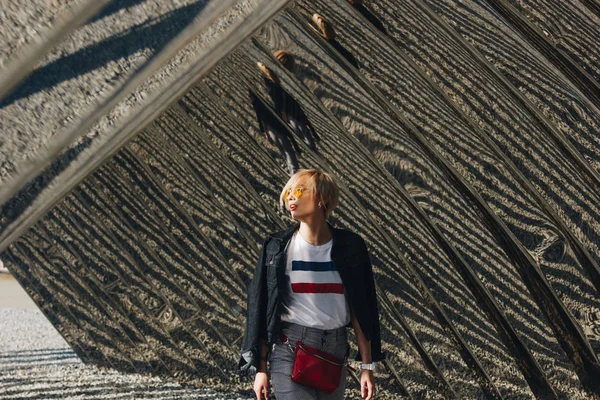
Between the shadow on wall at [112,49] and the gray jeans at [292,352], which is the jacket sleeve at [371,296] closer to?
the gray jeans at [292,352]

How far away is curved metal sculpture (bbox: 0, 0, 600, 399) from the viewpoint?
17.1 ft

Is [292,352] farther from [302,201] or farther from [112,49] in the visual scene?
[112,49]

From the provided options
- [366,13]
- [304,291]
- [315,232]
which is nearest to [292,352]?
[304,291]

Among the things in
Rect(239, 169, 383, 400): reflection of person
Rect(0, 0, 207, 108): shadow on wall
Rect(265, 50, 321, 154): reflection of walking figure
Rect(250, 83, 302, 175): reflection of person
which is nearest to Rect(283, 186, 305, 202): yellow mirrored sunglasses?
Rect(239, 169, 383, 400): reflection of person

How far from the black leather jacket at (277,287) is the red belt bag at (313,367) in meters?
0.12

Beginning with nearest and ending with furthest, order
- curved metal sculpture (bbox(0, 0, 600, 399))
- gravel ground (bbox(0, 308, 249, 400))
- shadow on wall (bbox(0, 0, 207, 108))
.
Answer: shadow on wall (bbox(0, 0, 207, 108))
curved metal sculpture (bbox(0, 0, 600, 399))
gravel ground (bbox(0, 308, 249, 400))

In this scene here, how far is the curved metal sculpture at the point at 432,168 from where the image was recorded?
523 cm

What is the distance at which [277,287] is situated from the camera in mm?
3830

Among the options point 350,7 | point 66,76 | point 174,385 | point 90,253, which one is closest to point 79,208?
point 90,253

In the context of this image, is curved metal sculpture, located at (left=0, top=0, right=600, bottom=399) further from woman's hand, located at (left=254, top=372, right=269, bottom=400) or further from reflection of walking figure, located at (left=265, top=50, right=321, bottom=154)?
woman's hand, located at (left=254, top=372, right=269, bottom=400)

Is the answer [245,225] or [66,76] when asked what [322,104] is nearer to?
[245,225]

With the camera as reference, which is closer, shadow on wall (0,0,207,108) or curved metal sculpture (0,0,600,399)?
shadow on wall (0,0,207,108)

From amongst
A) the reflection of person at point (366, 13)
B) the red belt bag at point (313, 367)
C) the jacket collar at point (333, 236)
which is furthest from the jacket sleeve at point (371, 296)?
the reflection of person at point (366, 13)

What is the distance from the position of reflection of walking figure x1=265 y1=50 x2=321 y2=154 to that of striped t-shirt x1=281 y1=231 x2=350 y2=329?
102 inches
